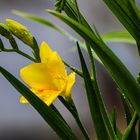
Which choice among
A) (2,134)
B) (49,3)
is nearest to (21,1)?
(49,3)

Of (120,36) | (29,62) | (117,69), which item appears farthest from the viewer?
(29,62)

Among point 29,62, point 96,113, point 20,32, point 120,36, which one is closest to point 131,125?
point 96,113

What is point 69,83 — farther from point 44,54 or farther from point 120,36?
point 120,36

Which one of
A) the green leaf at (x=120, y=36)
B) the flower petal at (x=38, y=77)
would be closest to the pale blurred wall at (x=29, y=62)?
the green leaf at (x=120, y=36)

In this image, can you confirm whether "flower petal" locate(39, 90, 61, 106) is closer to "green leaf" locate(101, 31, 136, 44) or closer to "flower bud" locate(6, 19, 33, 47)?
"flower bud" locate(6, 19, 33, 47)

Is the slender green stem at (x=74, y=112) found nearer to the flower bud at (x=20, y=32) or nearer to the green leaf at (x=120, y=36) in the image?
the flower bud at (x=20, y=32)

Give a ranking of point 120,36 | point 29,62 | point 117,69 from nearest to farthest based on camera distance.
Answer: point 117,69 → point 120,36 → point 29,62
